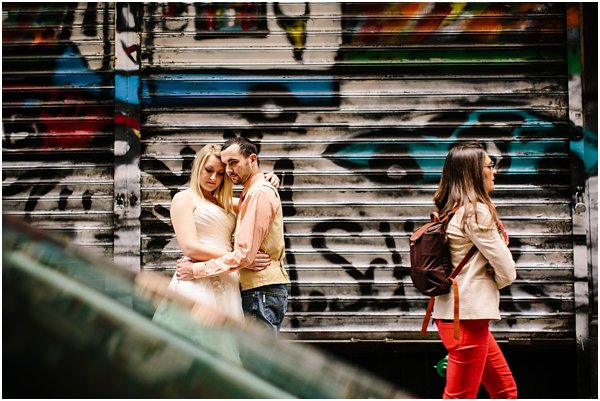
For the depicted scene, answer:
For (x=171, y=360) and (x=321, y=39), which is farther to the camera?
(x=321, y=39)

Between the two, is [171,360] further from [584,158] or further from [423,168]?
[584,158]

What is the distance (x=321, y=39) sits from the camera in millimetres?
5461

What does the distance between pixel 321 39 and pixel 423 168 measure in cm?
136

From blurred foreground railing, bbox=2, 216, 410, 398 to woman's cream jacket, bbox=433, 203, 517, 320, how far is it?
2586 millimetres

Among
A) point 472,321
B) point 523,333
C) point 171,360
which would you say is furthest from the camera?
point 523,333

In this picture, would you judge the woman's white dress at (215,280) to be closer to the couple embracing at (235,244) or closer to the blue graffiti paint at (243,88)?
the couple embracing at (235,244)

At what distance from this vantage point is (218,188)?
397 centimetres

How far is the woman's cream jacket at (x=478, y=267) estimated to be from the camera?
339cm

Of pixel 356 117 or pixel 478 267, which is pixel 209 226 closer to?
pixel 478 267

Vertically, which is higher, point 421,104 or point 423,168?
point 421,104

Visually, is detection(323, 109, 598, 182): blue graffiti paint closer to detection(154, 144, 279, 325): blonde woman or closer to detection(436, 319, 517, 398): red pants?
detection(154, 144, 279, 325): blonde woman

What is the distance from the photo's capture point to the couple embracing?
3541 millimetres

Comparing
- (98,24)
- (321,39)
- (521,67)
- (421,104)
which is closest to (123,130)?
(98,24)

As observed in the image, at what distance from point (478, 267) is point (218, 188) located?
157 centimetres
